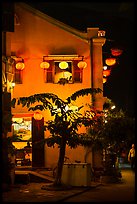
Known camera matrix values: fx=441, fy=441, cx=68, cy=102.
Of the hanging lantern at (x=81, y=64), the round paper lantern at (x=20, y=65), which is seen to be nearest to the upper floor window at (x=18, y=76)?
the round paper lantern at (x=20, y=65)

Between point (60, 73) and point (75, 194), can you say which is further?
point (60, 73)

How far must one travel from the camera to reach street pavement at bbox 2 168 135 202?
51.1 feet

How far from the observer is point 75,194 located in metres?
17.2

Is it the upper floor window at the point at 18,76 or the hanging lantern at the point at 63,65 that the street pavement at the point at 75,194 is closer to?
the upper floor window at the point at 18,76

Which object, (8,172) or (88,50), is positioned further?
(88,50)

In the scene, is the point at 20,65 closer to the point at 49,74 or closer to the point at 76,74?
the point at 49,74

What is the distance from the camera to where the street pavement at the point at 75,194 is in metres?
15.6

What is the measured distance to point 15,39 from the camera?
76.9 ft

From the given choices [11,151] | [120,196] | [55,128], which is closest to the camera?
[120,196]

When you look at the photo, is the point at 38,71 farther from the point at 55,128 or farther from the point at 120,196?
the point at 120,196

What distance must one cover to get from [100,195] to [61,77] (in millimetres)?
8655

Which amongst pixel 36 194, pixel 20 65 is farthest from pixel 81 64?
pixel 36 194

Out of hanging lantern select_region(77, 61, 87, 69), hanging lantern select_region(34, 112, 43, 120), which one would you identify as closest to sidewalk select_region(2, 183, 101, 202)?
hanging lantern select_region(34, 112, 43, 120)

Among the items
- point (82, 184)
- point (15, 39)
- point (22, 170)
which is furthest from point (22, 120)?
point (82, 184)
